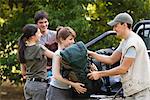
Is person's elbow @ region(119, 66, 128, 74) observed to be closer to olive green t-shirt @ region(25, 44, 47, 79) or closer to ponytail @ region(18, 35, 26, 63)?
olive green t-shirt @ region(25, 44, 47, 79)

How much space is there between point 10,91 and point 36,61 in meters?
8.05

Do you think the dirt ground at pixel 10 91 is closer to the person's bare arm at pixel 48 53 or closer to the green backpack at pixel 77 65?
the person's bare arm at pixel 48 53

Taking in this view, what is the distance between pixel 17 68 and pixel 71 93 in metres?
7.29

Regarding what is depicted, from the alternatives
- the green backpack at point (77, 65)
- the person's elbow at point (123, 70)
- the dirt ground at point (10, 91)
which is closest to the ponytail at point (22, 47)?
the green backpack at point (77, 65)

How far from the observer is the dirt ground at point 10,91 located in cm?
1283

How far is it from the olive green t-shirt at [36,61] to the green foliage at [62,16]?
5.48m

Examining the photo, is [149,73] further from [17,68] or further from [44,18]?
[17,68]

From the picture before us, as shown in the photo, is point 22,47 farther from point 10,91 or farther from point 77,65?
point 10,91

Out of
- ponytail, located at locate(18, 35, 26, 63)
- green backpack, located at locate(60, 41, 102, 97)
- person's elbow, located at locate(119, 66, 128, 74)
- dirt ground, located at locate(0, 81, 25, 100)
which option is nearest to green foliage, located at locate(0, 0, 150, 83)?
dirt ground, located at locate(0, 81, 25, 100)

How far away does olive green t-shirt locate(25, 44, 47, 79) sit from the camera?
5.46 m

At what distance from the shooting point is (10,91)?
43.9 ft

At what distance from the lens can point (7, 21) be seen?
1288cm

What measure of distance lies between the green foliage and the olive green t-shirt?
548 centimetres

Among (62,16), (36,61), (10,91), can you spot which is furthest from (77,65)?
(10,91)
